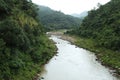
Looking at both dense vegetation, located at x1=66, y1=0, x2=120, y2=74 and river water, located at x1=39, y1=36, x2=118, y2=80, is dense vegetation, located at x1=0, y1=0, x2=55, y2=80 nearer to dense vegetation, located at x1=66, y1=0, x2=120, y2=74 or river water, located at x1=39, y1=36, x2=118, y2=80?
river water, located at x1=39, y1=36, x2=118, y2=80

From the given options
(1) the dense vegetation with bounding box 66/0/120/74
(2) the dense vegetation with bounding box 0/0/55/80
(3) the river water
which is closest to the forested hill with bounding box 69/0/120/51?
(1) the dense vegetation with bounding box 66/0/120/74

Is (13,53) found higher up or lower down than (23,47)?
lower down

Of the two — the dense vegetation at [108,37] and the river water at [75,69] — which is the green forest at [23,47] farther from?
the river water at [75,69]

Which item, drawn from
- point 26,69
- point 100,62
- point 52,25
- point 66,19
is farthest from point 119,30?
point 66,19

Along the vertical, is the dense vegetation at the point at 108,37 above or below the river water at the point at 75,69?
above

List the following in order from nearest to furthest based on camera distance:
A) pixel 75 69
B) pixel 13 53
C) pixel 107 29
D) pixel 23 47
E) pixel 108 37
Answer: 1. pixel 13 53
2. pixel 23 47
3. pixel 75 69
4. pixel 108 37
5. pixel 107 29

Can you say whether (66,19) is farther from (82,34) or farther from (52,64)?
(52,64)

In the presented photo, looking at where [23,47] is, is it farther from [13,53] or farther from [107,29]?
[107,29]

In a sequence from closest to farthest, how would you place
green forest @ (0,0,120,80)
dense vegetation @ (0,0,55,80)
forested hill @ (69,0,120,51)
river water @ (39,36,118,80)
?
dense vegetation @ (0,0,55,80)
green forest @ (0,0,120,80)
river water @ (39,36,118,80)
forested hill @ (69,0,120,51)

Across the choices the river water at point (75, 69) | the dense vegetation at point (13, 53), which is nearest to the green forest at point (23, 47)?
the dense vegetation at point (13, 53)

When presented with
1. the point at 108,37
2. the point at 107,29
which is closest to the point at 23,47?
the point at 108,37

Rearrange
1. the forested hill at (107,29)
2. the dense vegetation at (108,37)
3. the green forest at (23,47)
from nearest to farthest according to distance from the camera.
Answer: the green forest at (23,47)
the dense vegetation at (108,37)
the forested hill at (107,29)

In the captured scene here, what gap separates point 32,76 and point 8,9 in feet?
47.4

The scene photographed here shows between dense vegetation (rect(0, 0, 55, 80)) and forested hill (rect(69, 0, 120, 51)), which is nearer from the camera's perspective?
dense vegetation (rect(0, 0, 55, 80))
